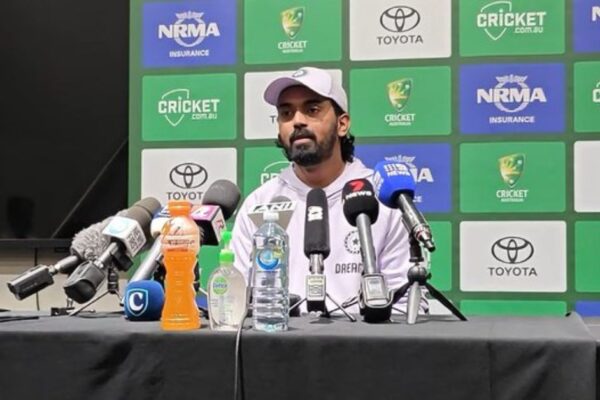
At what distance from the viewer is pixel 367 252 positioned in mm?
1436

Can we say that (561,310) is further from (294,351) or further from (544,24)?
(294,351)

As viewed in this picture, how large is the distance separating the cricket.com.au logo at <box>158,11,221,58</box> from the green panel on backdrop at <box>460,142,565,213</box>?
962 mm

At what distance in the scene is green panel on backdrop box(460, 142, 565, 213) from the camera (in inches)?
99.1

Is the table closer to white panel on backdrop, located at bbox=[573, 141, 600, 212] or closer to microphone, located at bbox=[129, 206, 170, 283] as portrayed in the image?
microphone, located at bbox=[129, 206, 170, 283]

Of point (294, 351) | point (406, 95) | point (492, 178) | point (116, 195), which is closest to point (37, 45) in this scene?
point (116, 195)

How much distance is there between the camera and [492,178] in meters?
2.55

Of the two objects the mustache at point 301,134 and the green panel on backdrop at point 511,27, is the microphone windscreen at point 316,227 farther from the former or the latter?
the green panel on backdrop at point 511,27

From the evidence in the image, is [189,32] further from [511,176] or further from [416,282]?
[416,282]

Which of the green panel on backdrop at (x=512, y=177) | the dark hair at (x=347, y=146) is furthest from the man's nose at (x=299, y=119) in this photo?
the green panel on backdrop at (x=512, y=177)

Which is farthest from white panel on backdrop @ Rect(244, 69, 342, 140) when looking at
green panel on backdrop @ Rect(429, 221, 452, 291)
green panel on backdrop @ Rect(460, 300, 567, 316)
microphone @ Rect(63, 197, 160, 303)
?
microphone @ Rect(63, 197, 160, 303)

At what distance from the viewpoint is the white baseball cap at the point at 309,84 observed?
7.31 ft

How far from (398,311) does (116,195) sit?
1930 mm

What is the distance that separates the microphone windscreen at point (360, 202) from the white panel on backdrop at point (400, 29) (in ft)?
3.95

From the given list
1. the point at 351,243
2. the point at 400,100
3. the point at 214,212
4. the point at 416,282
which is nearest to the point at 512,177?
the point at 400,100
